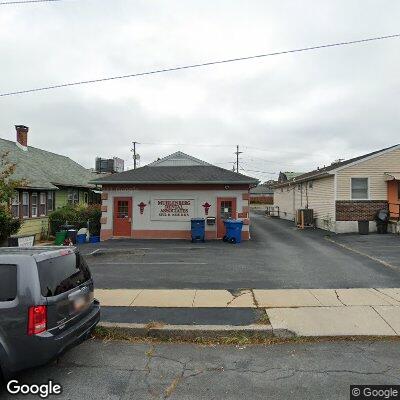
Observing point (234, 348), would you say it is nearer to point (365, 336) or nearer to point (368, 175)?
point (365, 336)


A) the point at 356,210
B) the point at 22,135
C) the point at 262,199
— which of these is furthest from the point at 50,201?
the point at 262,199

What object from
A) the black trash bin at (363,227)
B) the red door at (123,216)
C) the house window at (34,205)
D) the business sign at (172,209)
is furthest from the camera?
the house window at (34,205)

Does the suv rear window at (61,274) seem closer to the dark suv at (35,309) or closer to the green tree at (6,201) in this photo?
the dark suv at (35,309)

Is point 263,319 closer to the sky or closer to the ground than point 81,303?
closer to the ground

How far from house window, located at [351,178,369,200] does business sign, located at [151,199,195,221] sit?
9625 millimetres

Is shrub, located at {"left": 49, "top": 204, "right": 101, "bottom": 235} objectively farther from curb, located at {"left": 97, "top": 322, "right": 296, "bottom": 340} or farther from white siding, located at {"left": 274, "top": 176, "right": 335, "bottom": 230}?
curb, located at {"left": 97, "top": 322, "right": 296, "bottom": 340}

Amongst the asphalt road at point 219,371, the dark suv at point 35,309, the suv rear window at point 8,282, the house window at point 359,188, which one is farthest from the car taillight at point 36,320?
the house window at point 359,188

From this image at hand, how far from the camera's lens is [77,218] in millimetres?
20906

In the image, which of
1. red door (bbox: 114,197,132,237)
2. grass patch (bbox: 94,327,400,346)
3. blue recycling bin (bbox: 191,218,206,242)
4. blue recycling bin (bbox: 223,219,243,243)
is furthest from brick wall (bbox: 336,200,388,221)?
grass patch (bbox: 94,327,400,346)

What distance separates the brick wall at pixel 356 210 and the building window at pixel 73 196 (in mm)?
18701

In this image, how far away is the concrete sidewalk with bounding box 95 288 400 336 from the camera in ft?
20.2

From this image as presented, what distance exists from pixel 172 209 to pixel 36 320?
49.5 ft

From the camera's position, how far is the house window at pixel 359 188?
21.2m

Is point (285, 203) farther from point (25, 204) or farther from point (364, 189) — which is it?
point (25, 204)
